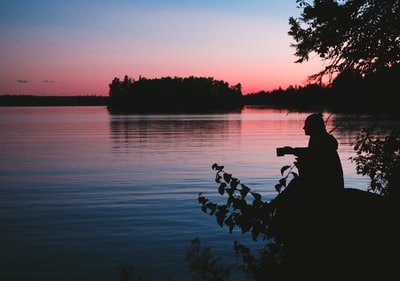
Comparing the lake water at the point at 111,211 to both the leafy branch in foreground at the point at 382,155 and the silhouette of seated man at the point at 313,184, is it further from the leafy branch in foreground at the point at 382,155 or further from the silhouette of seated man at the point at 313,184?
the leafy branch in foreground at the point at 382,155

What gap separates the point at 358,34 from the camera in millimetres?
7086

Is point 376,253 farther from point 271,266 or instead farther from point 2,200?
point 2,200

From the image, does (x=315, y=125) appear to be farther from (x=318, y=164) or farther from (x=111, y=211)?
(x=111, y=211)

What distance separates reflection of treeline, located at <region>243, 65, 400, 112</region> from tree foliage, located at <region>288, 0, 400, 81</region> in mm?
172

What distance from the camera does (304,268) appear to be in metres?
4.36

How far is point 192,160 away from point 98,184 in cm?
1076

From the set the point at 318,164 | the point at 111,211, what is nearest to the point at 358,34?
the point at 318,164

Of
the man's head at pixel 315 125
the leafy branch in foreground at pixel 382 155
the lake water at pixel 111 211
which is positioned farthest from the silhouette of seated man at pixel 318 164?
the leafy branch in foreground at pixel 382 155

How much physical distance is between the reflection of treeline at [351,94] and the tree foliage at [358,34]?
0.17m

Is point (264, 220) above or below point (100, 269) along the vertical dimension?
above

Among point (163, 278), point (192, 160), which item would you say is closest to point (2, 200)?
point (163, 278)

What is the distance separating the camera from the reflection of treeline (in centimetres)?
683

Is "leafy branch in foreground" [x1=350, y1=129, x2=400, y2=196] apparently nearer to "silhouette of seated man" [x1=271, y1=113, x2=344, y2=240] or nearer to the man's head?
"silhouette of seated man" [x1=271, y1=113, x2=344, y2=240]

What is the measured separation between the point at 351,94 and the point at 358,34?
932 mm
